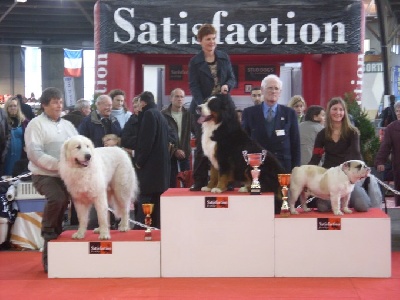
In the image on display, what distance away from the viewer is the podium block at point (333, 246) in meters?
5.20

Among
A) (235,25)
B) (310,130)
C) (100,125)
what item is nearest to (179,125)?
(100,125)

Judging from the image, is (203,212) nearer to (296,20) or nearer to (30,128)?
(30,128)

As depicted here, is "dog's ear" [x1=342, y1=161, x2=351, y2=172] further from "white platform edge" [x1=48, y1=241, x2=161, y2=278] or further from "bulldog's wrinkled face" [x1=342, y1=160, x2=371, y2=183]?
"white platform edge" [x1=48, y1=241, x2=161, y2=278]

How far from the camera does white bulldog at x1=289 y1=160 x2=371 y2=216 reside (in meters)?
5.24

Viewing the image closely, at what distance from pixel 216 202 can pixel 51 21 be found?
2326 centimetres

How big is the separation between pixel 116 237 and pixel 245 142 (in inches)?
49.3

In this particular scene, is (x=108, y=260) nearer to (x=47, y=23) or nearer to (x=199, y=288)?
(x=199, y=288)

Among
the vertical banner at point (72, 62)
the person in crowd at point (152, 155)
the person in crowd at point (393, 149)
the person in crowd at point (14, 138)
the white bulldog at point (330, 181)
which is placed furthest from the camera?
the vertical banner at point (72, 62)

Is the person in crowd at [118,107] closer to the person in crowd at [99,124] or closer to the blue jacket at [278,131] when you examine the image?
the person in crowd at [99,124]

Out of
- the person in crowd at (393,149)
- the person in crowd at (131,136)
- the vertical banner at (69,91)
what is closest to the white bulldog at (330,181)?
the person in crowd at (393,149)

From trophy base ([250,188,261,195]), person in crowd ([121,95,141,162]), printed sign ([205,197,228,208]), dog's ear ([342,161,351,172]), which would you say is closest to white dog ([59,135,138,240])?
printed sign ([205,197,228,208])

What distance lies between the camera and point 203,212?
17.1 feet

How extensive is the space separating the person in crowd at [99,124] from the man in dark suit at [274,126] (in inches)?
75.3

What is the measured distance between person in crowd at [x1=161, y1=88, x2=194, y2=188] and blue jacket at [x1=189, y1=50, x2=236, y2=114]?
230cm
